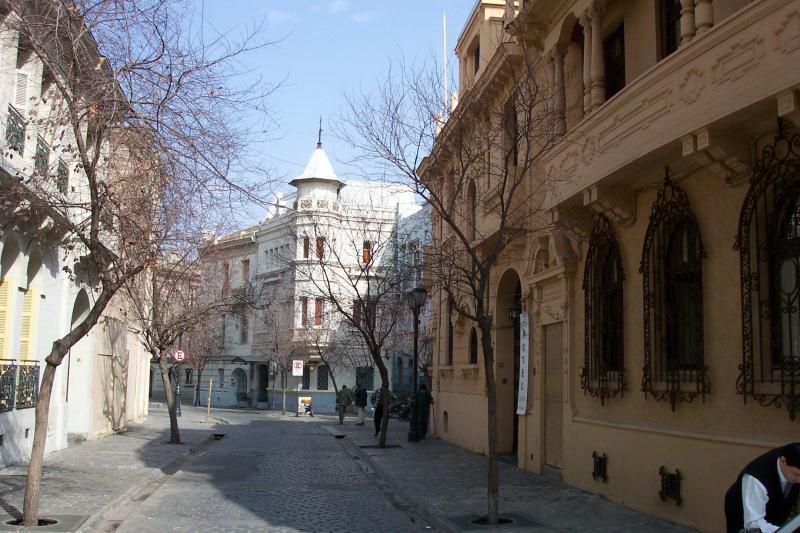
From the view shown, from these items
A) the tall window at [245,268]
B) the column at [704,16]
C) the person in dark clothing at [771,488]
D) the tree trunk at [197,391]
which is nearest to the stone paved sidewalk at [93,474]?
the person in dark clothing at [771,488]

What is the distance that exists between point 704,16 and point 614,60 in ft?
13.6

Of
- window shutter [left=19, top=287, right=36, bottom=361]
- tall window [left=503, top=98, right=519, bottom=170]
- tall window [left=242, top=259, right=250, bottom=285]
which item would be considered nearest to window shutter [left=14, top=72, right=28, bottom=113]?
window shutter [left=19, top=287, right=36, bottom=361]

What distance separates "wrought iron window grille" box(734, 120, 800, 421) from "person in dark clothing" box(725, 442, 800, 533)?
12.2ft

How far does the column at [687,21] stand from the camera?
10672 millimetres

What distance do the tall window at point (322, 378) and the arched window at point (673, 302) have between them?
153ft

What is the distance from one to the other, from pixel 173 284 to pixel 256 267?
120 ft

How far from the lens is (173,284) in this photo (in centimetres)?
2414

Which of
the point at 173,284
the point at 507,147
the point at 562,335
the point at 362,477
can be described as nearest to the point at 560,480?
the point at 562,335

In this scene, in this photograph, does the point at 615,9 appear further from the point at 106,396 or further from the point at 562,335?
the point at 106,396

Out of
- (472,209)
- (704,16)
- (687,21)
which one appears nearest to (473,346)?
(472,209)

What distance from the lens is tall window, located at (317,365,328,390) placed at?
189 ft

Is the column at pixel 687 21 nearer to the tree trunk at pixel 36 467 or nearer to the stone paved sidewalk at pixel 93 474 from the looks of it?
the tree trunk at pixel 36 467

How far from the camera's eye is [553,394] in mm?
16594

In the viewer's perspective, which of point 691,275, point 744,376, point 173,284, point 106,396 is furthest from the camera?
point 106,396
